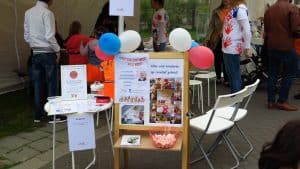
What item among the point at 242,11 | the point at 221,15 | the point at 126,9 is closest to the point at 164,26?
the point at 221,15

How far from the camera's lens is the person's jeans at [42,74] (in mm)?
6117

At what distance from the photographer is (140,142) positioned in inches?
154

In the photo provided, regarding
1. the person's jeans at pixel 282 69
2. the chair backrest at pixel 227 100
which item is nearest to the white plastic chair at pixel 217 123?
the chair backrest at pixel 227 100

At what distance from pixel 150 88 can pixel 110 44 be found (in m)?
0.48

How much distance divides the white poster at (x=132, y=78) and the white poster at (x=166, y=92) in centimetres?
6

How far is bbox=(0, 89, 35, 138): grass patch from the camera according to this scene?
5.96 meters

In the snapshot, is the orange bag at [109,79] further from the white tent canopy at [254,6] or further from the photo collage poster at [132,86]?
the white tent canopy at [254,6]

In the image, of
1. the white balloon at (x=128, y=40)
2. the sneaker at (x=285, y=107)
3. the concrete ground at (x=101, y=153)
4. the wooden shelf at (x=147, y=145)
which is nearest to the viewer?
the wooden shelf at (x=147, y=145)

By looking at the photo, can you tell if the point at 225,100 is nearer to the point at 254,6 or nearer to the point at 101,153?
the point at 101,153

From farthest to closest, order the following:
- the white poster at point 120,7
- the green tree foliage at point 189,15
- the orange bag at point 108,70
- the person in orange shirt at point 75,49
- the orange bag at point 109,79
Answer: the green tree foliage at point 189,15
the person in orange shirt at point 75,49
the orange bag at point 108,70
the orange bag at point 109,79
the white poster at point 120,7

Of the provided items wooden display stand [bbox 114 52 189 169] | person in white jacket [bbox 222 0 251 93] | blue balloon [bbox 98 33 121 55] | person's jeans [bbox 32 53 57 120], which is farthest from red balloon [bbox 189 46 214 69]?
person's jeans [bbox 32 53 57 120]

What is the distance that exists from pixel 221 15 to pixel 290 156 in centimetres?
707

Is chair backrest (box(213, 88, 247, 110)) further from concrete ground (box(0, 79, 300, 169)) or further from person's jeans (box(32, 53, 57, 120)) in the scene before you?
person's jeans (box(32, 53, 57, 120))

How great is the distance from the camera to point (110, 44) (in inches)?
150
